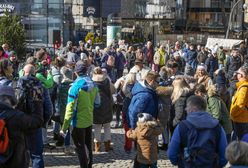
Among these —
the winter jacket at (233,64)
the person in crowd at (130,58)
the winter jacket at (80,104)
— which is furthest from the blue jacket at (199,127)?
the person in crowd at (130,58)

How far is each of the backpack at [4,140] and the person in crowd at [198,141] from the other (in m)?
1.81

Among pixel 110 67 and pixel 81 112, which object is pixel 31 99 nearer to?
pixel 81 112

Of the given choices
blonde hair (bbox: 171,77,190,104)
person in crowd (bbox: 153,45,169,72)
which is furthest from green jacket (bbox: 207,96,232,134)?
person in crowd (bbox: 153,45,169,72)

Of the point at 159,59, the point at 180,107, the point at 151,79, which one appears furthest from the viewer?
the point at 159,59

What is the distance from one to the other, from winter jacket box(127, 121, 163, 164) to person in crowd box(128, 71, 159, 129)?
42 cm

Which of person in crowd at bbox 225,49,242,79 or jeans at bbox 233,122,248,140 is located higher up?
person in crowd at bbox 225,49,242,79

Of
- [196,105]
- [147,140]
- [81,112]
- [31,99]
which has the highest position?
[196,105]

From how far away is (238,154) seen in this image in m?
4.77

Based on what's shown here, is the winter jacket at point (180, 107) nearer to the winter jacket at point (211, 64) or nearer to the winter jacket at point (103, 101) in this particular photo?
the winter jacket at point (103, 101)

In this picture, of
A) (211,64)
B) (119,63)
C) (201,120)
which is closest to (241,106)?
(201,120)

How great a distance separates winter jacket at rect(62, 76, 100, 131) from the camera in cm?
838

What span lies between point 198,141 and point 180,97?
9.90 ft

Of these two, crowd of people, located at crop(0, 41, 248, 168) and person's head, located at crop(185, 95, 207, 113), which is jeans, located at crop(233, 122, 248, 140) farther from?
person's head, located at crop(185, 95, 207, 113)

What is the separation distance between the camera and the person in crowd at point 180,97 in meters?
8.84
